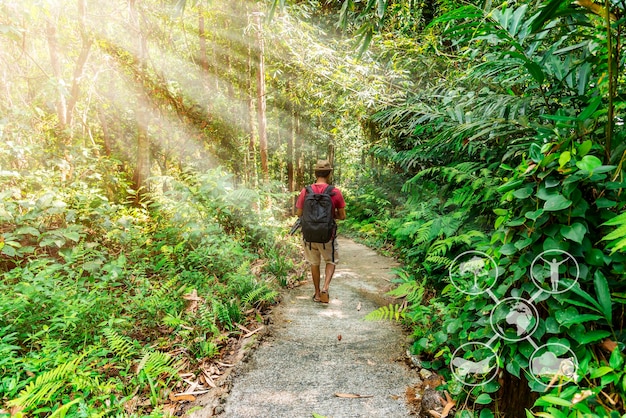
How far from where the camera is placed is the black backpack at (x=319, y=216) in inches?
179

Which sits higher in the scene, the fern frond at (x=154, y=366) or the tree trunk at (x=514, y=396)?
the tree trunk at (x=514, y=396)

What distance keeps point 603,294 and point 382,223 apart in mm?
9319

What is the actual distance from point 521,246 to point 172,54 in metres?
13.3

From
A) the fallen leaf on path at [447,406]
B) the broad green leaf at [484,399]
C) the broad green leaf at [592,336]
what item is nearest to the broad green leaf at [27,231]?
the fallen leaf on path at [447,406]

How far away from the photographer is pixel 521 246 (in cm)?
175

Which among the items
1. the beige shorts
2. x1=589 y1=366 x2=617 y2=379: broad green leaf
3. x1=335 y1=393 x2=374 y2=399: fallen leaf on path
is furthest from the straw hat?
x1=589 y1=366 x2=617 y2=379: broad green leaf

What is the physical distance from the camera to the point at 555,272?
1.66 meters

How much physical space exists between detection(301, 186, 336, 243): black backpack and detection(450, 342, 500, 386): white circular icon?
250cm

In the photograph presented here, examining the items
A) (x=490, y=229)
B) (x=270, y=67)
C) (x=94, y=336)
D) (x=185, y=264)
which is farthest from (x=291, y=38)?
(x=94, y=336)

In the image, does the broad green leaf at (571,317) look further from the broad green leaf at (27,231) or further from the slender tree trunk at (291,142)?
the slender tree trunk at (291,142)

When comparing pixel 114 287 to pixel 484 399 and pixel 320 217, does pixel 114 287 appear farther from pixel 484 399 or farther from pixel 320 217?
pixel 484 399

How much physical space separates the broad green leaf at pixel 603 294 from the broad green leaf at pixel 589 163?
504 mm

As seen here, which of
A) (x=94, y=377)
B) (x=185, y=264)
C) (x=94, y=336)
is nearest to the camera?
(x=94, y=377)

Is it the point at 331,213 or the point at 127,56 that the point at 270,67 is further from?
the point at 331,213
